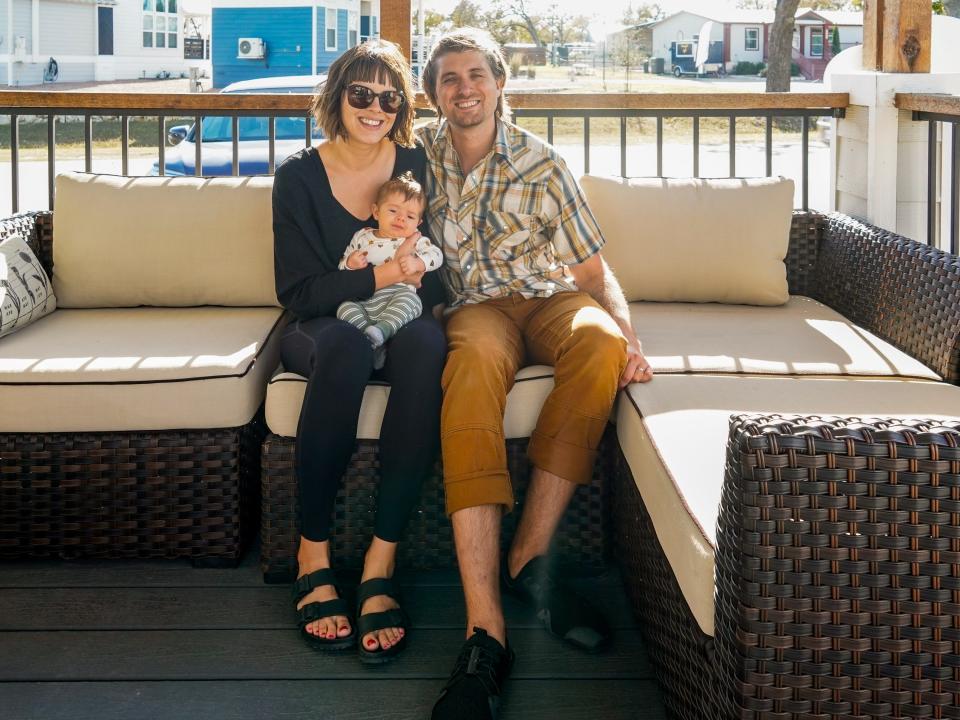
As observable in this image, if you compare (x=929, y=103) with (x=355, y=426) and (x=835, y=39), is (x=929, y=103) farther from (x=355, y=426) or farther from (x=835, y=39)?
(x=835, y=39)

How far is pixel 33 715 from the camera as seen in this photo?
1.71 m

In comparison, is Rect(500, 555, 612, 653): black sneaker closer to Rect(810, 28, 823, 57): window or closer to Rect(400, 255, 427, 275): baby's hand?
Rect(400, 255, 427, 275): baby's hand

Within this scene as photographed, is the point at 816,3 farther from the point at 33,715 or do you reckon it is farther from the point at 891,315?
the point at 33,715

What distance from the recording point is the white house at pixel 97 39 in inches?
930

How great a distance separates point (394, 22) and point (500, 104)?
115cm

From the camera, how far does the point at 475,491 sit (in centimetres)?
193

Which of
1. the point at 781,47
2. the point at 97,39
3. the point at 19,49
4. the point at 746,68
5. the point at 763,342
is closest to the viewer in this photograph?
the point at 763,342

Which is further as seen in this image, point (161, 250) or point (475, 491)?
point (161, 250)

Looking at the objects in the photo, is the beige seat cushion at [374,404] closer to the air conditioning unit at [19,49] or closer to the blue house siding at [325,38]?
the blue house siding at [325,38]

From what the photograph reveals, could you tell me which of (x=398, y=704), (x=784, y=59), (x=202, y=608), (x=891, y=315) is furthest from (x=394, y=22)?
(x=784, y=59)

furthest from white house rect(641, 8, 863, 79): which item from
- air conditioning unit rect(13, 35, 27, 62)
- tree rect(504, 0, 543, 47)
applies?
air conditioning unit rect(13, 35, 27, 62)

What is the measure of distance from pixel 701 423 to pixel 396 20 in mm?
2154

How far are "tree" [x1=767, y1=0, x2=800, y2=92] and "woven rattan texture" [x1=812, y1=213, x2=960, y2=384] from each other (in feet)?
45.6

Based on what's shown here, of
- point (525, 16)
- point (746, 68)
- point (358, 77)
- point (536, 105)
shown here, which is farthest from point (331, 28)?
point (358, 77)
